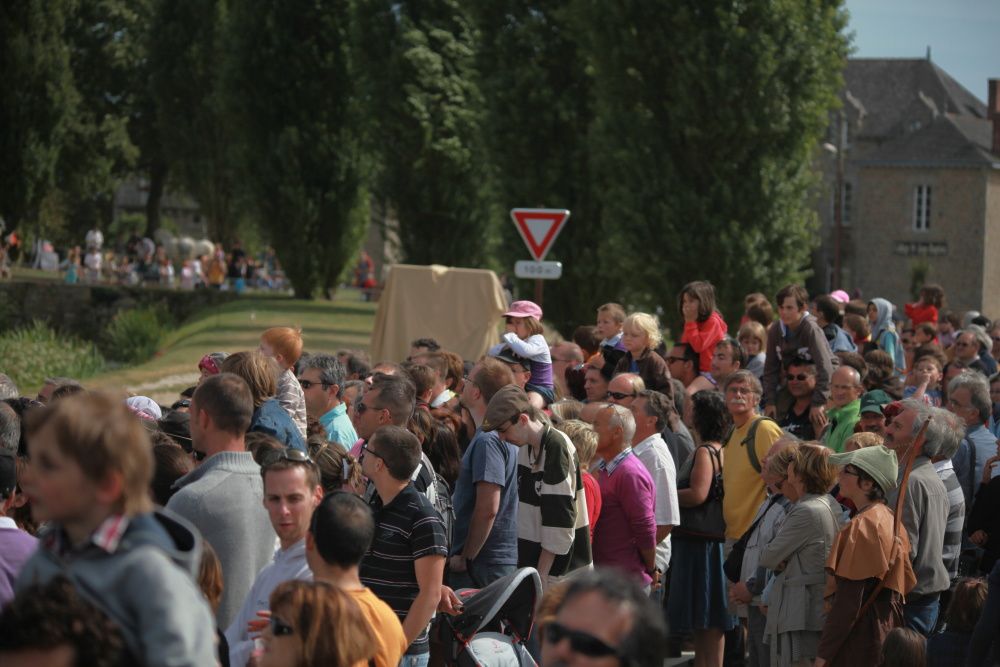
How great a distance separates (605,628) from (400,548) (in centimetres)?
266

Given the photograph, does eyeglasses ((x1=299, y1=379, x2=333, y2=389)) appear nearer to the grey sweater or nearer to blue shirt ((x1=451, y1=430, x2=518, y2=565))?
blue shirt ((x1=451, y1=430, x2=518, y2=565))

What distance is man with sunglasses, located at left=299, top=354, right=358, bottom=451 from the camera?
8484mm

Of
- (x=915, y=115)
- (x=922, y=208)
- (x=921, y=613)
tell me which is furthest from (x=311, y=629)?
(x=915, y=115)

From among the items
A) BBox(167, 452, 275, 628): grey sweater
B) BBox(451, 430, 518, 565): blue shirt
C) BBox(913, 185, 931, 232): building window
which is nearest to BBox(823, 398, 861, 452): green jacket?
BBox(451, 430, 518, 565): blue shirt

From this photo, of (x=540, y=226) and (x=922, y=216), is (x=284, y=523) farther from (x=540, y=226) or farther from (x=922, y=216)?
(x=922, y=216)

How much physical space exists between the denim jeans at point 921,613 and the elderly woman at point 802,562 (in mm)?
546

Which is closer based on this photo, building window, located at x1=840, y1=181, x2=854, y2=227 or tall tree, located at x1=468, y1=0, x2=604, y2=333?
tall tree, located at x1=468, y1=0, x2=604, y2=333

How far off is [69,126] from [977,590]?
4620 centimetres

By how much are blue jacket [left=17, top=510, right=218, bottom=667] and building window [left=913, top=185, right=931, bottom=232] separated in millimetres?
71561

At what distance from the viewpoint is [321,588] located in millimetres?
4031

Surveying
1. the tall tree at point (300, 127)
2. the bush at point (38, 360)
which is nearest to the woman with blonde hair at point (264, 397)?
the bush at point (38, 360)

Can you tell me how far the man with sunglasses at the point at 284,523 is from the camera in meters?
4.86

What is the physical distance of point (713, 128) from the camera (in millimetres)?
24078

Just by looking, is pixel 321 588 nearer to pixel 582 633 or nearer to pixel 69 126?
pixel 582 633
